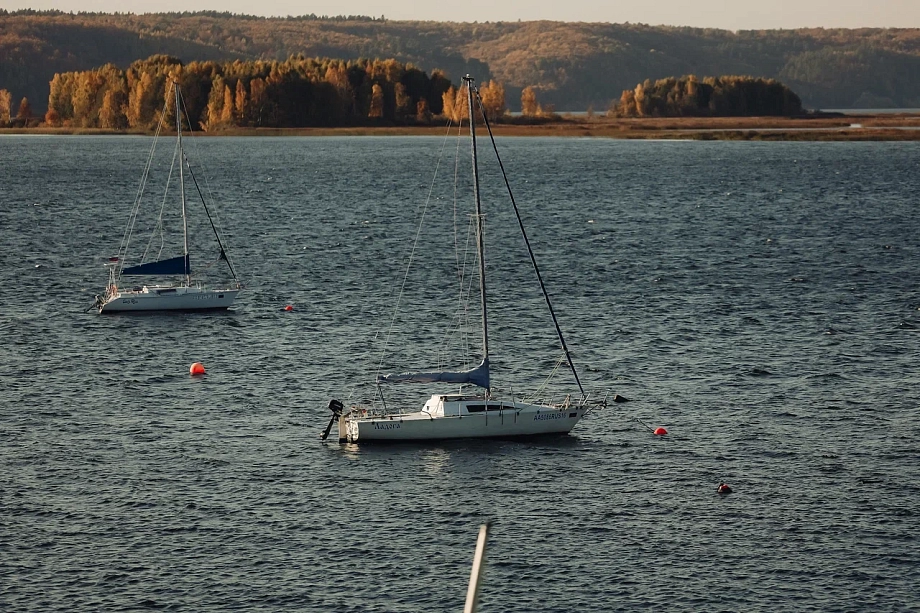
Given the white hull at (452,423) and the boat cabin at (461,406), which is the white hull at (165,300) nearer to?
the white hull at (452,423)

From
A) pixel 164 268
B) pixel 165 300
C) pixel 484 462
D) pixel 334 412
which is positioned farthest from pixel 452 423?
pixel 164 268

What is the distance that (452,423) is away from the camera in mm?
65125

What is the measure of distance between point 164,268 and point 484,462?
153 ft

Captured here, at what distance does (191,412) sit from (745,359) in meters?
34.4

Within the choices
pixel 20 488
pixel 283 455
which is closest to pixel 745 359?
pixel 283 455

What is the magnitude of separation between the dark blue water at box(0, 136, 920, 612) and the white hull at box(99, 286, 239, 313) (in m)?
1.56

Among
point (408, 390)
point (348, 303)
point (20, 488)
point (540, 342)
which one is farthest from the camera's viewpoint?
point (348, 303)

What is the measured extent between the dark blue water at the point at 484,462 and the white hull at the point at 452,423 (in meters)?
0.83

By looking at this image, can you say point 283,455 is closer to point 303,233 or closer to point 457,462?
point 457,462

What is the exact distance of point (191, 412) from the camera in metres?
71.7

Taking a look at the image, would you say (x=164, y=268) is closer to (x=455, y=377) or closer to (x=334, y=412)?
(x=455, y=377)

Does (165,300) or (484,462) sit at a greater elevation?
(165,300)

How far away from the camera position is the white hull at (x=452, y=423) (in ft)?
213

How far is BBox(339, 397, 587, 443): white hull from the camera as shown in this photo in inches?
2557
